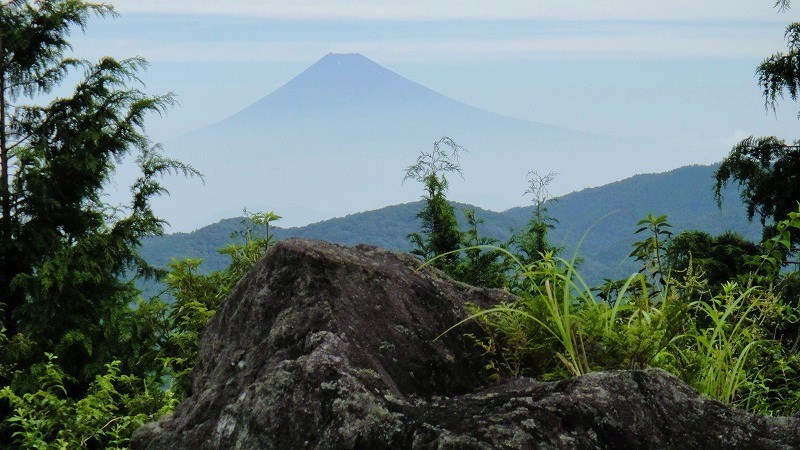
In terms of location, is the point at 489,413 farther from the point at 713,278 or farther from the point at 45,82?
the point at 45,82

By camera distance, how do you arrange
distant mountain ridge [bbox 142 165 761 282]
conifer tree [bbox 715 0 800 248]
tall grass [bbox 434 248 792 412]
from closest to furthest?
tall grass [bbox 434 248 792 412]
conifer tree [bbox 715 0 800 248]
distant mountain ridge [bbox 142 165 761 282]

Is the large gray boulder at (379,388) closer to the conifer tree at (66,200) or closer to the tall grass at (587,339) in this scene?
the tall grass at (587,339)

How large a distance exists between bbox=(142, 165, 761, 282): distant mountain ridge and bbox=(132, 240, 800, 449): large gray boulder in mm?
3959

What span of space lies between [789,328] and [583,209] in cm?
11467

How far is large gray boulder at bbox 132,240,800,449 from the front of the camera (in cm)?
242

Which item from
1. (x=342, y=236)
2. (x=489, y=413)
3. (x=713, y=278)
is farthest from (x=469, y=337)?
(x=342, y=236)

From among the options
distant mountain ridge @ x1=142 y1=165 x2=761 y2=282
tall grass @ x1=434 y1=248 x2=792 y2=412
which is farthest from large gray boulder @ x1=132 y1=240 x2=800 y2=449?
distant mountain ridge @ x1=142 y1=165 x2=761 y2=282

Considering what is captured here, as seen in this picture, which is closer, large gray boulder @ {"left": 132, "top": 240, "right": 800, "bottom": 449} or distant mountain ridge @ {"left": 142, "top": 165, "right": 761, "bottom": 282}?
large gray boulder @ {"left": 132, "top": 240, "right": 800, "bottom": 449}

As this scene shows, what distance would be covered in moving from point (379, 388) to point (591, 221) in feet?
106

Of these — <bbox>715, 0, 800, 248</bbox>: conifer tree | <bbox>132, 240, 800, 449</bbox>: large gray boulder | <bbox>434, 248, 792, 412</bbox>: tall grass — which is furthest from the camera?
<bbox>715, 0, 800, 248</bbox>: conifer tree

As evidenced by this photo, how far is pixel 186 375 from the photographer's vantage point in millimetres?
5270

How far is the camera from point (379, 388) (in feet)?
8.84

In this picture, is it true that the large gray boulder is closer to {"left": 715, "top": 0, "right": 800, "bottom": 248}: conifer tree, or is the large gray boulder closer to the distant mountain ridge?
the distant mountain ridge

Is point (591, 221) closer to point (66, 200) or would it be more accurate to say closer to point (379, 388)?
point (66, 200)
